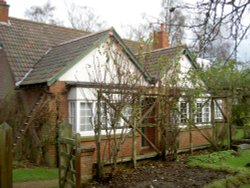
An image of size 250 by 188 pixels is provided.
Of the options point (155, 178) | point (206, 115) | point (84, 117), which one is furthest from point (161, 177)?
point (206, 115)

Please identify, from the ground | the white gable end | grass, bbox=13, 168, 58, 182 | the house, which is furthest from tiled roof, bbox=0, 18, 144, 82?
the ground

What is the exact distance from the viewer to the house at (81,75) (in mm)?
10992

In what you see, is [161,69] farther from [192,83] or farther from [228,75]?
[228,75]

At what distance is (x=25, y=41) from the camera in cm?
1761

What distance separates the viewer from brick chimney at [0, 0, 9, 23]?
17.8 m

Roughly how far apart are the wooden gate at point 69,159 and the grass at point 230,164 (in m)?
3.66

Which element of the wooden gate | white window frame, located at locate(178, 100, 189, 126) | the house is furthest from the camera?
white window frame, located at locate(178, 100, 189, 126)

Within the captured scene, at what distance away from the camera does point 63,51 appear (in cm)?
1606

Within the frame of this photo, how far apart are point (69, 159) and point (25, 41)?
11.3 meters

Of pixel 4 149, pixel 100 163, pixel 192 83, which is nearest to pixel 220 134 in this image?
pixel 192 83

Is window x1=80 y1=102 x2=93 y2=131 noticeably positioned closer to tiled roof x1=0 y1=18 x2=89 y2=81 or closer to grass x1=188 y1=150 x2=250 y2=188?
tiled roof x1=0 y1=18 x2=89 y2=81

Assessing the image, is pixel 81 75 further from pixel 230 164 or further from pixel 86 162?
pixel 230 164

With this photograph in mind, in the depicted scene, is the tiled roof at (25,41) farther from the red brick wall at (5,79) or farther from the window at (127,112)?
the window at (127,112)

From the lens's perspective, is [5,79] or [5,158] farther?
[5,79]
